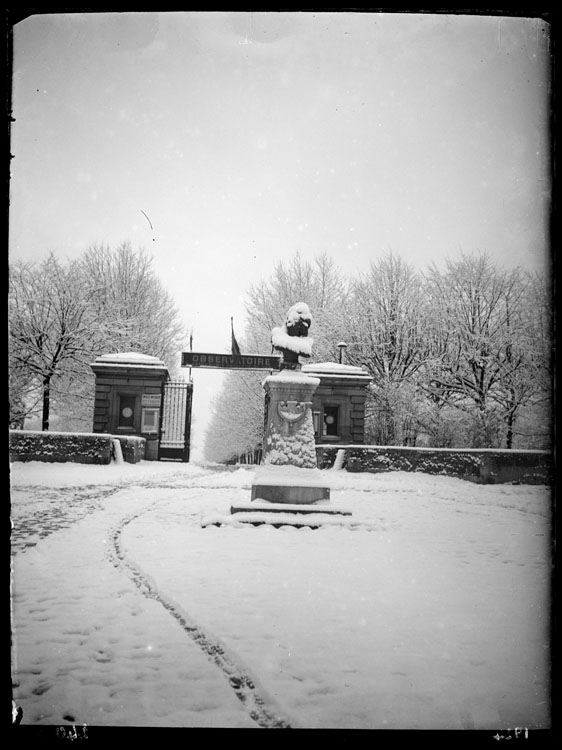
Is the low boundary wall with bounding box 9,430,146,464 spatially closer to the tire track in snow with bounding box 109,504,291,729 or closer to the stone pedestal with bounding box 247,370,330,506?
the stone pedestal with bounding box 247,370,330,506

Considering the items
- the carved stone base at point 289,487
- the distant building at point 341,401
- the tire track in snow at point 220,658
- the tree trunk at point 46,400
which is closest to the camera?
the tire track in snow at point 220,658

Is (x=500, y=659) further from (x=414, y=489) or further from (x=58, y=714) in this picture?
(x=414, y=489)

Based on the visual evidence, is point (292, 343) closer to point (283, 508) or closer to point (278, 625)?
point (283, 508)

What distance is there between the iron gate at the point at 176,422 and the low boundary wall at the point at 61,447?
4.28 meters

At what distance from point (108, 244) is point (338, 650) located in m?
24.3

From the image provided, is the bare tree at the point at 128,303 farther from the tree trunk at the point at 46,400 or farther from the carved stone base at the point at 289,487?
the carved stone base at the point at 289,487

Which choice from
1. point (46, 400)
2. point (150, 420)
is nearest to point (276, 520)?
point (150, 420)

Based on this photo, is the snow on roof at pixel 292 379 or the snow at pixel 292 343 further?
the snow at pixel 292 343

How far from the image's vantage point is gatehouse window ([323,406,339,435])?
18.7 metres

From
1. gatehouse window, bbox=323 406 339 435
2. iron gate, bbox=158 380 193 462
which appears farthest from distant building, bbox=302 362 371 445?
iron gate, bbox=158 380 193 462

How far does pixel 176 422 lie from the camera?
20266 millimetres

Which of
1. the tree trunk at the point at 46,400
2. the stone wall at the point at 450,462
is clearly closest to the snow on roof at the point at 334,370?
the stone wall at the point at 450,462

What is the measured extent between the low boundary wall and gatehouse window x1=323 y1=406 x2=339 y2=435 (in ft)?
28.4

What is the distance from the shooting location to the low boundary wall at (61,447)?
1395 cm
